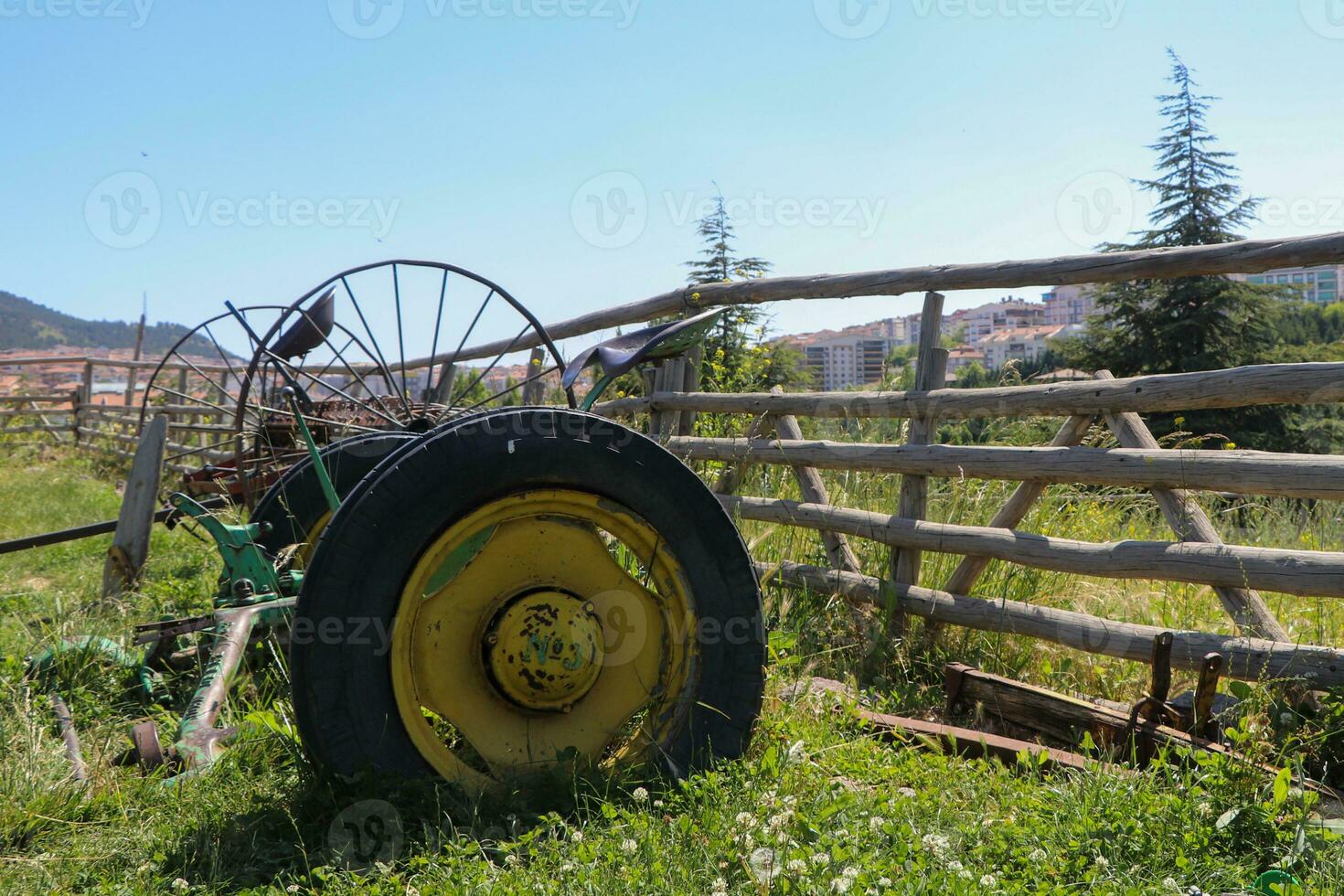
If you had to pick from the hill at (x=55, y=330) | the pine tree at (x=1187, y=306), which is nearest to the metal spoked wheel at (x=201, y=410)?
the pine tree at (x=1187, y=306)

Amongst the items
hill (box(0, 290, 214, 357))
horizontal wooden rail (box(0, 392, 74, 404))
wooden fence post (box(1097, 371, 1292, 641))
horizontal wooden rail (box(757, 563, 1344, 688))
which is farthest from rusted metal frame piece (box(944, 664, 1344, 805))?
hill (box(0, 290, 214, 357))

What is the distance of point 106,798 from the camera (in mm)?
2359

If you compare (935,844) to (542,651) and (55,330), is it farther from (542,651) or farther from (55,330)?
(55,330)

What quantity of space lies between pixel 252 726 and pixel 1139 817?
7.52 ft

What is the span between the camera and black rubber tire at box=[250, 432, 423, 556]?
3.82m

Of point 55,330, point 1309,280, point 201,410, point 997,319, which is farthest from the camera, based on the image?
point 55,330

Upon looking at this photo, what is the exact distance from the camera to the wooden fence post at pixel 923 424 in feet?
13.9

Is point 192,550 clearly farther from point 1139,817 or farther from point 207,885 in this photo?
point 1139,817

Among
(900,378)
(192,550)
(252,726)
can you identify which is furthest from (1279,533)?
(192,550)

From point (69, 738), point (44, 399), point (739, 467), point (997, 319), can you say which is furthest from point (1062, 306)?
point (69, 738)

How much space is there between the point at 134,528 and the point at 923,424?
3.76 meters

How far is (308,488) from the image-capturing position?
3.91 m

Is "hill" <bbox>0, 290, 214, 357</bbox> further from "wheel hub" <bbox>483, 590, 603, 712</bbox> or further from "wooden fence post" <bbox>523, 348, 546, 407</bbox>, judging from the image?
"wheel hub" <bbox>483, 590, 603, 712</bbox>

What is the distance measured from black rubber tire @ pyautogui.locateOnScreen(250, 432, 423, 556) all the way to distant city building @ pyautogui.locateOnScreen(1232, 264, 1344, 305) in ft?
11.3
